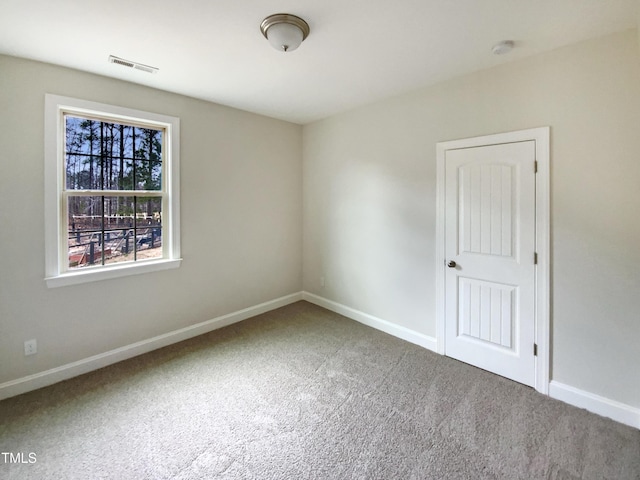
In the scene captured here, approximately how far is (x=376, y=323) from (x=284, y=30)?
2.98 m

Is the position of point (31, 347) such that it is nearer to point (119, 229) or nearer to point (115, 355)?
point (115, 355)

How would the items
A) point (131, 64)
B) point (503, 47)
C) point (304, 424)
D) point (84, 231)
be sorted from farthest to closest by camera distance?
point (84, 231)
point (131, 64)
point (503, 47)
point (304, 424)

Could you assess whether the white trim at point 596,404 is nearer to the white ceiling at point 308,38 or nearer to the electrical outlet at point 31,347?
the white ceiling at point 308,38

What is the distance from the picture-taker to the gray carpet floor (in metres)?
1.65

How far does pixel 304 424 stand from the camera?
78.1 inches

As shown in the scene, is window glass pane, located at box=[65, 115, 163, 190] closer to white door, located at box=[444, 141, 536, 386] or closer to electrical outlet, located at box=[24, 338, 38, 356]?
electrical outlet, located at box=[24, 338, 38, 356]

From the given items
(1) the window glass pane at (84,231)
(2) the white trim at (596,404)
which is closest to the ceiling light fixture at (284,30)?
(1) the window glass pane at (84,231)

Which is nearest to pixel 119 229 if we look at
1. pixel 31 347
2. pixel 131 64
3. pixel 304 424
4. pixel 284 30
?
pixel 31 347

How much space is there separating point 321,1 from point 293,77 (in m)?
1.04

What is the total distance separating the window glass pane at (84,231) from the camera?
8.52 ft

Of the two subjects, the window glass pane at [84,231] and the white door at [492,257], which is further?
the window glass pane at [84,231]

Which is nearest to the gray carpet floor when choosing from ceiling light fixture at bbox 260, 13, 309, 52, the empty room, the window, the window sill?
the empty room

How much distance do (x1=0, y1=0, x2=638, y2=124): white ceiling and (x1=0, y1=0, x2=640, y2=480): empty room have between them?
20 mm

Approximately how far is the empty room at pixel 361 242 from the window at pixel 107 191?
0.02m
